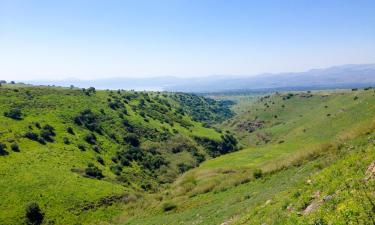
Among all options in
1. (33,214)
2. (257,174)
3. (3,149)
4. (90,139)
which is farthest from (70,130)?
(257,174)

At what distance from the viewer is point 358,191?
16156 millimetres

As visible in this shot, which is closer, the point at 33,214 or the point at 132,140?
the point at 33,214

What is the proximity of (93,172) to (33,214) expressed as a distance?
18196mm

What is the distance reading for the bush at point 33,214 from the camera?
1866 inches

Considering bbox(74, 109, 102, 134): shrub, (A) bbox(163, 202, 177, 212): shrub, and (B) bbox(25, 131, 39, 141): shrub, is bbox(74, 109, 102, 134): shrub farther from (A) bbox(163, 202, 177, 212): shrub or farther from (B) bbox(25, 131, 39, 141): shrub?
(A) bbox(163, 202, 177, 212): shrub

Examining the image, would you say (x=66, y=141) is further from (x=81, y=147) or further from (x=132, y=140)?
(x=132, y=140)

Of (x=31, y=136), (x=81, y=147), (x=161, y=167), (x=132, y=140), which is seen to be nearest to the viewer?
(x=31, y=136)

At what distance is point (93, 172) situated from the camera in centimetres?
6569

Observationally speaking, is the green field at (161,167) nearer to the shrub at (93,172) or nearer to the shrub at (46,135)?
the shrub at (93,172)

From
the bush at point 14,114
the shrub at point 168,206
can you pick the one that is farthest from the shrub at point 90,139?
the shrub at point 168,206

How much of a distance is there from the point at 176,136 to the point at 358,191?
95.5 m

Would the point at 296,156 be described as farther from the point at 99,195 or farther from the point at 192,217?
the point at 99,195

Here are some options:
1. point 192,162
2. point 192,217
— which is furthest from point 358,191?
point 192,162

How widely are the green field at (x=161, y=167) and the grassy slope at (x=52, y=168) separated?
18cm
